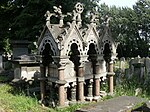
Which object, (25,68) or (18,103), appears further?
(25,68)

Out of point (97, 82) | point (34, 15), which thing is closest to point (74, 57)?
point (97, 82)

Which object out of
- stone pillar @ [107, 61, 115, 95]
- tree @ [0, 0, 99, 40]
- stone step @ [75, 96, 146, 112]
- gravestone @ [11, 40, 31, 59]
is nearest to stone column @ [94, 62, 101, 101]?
stone pillar @ [107, 61, 115, 95]

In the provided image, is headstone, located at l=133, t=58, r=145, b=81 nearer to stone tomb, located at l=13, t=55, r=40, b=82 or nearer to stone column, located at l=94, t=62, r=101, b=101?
stone column, located at l=94, t=62, r=101, b=101

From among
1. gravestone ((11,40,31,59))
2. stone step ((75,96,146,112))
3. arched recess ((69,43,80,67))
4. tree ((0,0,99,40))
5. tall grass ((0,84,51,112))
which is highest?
tree ((0,0,99,40))

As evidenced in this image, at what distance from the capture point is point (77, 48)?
8609 mm

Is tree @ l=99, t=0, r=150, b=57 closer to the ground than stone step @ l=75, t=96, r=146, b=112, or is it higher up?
higher up

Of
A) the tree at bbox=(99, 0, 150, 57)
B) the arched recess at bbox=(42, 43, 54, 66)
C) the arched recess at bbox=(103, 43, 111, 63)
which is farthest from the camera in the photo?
the tree at bbox=(99, 0, 150, 57)

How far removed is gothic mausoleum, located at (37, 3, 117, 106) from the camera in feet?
26.3

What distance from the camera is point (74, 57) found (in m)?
8.77

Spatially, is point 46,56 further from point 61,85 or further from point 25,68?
point 25,68

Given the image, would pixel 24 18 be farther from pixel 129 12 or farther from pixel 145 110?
pixel 129 12

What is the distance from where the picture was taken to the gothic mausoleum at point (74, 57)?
26.3 ft

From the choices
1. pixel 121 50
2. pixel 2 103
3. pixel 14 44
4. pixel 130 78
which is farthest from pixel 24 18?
pixel 121 50

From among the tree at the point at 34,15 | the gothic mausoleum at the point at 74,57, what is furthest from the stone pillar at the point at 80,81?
the tree at the point at 34,15
